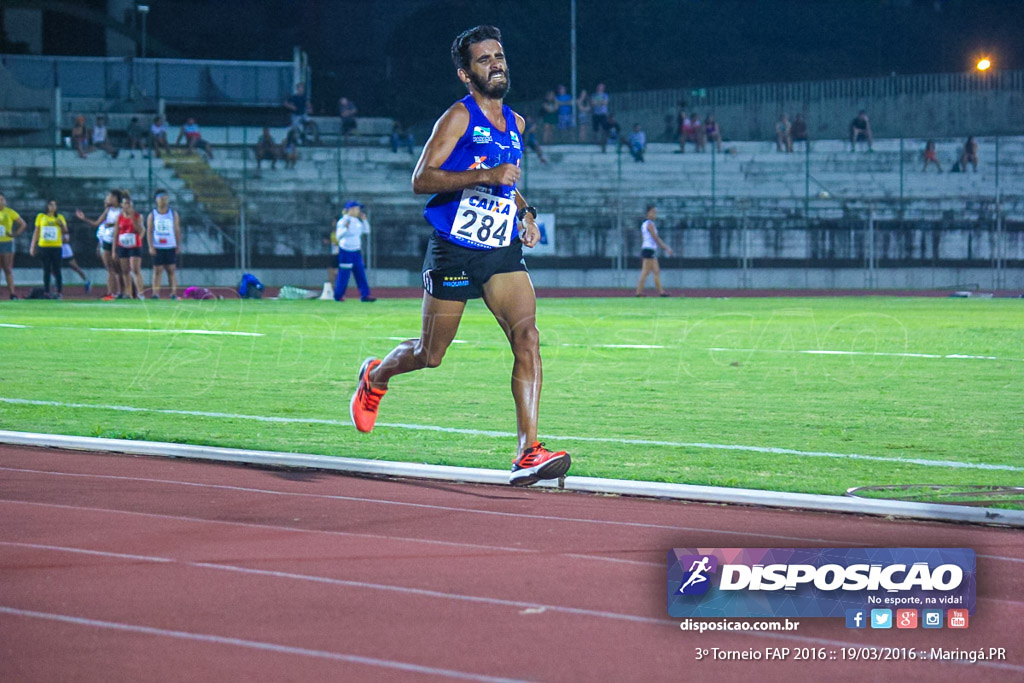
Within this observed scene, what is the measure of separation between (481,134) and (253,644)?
3620 millimetres

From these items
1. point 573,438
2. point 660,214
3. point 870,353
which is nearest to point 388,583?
point 573,438

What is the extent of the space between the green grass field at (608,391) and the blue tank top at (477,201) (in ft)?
4.22

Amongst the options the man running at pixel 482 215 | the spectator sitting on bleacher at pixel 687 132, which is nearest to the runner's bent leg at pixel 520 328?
the man running at pixel 482 215

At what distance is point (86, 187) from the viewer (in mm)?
37125

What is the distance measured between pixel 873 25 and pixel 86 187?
125 ft

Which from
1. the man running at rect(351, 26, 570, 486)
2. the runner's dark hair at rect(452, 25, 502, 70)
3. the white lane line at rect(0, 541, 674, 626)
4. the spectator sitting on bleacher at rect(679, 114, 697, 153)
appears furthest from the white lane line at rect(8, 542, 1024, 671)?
the spectator sitting on bleacher at rect(679, 114, 697, 153)

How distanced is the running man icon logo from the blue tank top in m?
2.87

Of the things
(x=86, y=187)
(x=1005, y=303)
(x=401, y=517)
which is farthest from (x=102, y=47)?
(x=401, y=517)

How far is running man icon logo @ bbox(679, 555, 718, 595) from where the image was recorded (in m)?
4.07

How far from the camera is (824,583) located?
13.0 ft

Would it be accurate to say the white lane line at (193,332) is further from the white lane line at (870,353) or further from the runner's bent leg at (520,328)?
the runner's bent leg at (520,328)

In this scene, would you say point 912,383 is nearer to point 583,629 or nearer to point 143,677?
point 583,629

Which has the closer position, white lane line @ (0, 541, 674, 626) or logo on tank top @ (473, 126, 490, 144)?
white lane line @ (0, 541, 674, 626)

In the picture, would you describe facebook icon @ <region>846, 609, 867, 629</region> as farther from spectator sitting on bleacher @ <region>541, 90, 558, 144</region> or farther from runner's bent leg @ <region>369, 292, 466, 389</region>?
spectator sitting on bleacher @ <region>541, 90, 558, 144</region>
